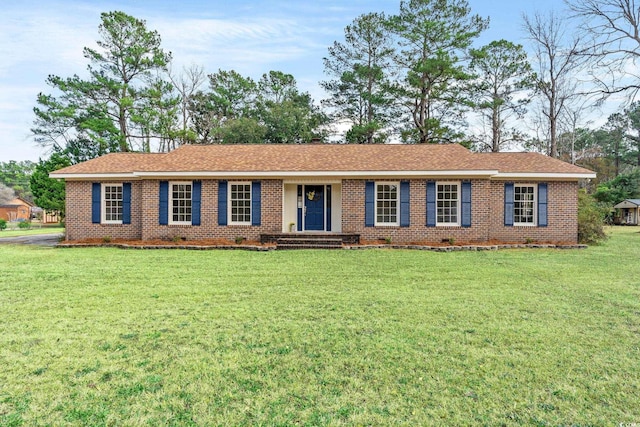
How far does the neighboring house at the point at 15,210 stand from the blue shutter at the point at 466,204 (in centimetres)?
5779

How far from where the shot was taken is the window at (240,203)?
1413 cm

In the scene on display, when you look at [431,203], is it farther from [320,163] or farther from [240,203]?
[240,203]

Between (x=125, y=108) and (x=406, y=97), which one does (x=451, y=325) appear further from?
(x=125, y=108)

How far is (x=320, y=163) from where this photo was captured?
1468 cm

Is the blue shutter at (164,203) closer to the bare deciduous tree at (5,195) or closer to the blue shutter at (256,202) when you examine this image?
the blue shutter at (256,202)

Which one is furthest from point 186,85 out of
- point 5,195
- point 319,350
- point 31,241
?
point 5,195

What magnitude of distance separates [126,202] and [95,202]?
129cm

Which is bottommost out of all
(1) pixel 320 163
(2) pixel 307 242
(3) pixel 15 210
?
(2) pixel 307 242

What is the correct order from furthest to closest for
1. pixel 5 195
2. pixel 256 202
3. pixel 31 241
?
pixel 5 195, pixel 31 241, pixel 256 202

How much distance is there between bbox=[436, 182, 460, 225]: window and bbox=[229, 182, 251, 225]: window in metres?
7.33

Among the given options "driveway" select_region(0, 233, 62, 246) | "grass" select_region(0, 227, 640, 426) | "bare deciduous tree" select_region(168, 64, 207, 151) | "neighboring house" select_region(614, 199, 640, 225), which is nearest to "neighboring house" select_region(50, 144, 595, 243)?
"driveway" select_region(0, 233, 62, 246)

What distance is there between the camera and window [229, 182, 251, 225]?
14.1 metres

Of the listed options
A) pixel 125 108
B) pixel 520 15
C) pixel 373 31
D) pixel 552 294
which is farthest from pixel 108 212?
pixel 520 15

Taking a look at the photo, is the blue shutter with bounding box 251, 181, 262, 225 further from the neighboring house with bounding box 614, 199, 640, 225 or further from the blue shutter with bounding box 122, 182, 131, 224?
the neighboring house with bounding box 614, 199, 640, 225
